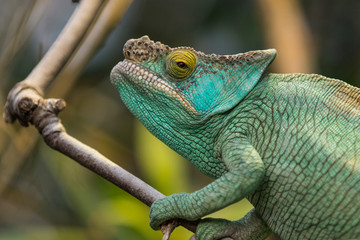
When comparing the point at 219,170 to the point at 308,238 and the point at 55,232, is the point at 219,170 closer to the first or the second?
the point at 308,238

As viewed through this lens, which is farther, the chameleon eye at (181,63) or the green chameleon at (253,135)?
the chameleon eye at (181,63)

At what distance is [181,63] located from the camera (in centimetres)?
216

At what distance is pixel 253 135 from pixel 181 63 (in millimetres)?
436

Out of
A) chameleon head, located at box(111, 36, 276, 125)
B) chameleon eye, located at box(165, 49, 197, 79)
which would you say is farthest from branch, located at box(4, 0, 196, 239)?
chameleon eye, located at box(165, 49, 197, 79)

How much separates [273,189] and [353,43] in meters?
3.76

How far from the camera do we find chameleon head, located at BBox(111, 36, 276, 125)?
84.5 inches

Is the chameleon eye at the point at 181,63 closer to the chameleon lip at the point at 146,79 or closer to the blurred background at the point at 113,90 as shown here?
the chameleon lip at the point at 146,79

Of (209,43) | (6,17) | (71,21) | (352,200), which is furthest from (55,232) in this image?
(209,43)

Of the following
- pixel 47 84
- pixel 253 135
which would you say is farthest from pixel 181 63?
pixel 47 84

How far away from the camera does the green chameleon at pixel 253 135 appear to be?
1892mm

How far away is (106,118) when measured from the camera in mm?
5727

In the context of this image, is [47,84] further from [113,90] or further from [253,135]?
[113,90]

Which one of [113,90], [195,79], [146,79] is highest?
[195,79]

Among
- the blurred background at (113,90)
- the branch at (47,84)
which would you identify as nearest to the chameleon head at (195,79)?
the branch at (47,84)
